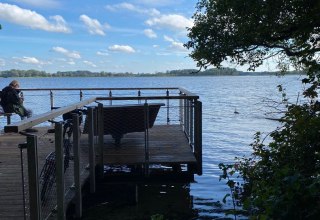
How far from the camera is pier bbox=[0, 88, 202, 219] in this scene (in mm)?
3838

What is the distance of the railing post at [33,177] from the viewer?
3544 millimetres

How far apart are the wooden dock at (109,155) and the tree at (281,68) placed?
1113 millimetres

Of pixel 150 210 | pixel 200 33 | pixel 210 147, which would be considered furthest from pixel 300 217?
pixel 210 147

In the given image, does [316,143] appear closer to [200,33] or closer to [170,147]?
[170,147]

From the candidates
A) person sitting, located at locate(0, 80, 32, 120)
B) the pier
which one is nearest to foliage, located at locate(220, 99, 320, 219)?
the pier

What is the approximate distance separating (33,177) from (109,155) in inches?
152

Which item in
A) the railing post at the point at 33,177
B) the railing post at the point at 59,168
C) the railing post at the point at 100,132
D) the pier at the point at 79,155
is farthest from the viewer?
the railing post at the point at 100,132

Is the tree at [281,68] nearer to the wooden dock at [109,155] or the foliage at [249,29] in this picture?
the foliage at [249,29]

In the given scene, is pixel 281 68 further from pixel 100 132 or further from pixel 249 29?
pixel 100 132

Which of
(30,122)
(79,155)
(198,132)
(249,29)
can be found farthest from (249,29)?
(30,122)

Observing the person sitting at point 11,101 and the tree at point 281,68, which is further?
the person sitting at point 11,101

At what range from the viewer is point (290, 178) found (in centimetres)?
334

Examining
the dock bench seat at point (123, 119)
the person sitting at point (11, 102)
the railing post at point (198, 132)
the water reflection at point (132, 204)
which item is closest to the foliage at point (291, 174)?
the railing post at point (198, 132)

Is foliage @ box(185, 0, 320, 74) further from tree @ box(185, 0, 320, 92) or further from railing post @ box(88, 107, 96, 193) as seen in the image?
railing post @ box(88, 107, 96, 193)
